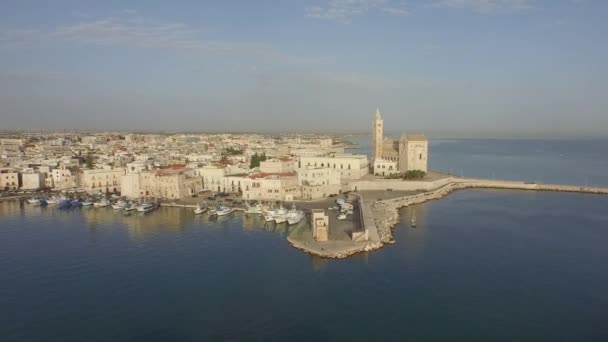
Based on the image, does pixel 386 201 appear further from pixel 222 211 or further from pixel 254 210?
pixel 222 211

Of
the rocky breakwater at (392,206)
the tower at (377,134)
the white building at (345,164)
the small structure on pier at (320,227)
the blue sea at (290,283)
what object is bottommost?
the blue sea at (290,283)

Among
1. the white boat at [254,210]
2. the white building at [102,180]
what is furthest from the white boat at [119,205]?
the white boat at [254,210]

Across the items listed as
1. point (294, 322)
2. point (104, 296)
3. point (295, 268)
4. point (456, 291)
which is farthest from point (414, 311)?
point (104, 296)

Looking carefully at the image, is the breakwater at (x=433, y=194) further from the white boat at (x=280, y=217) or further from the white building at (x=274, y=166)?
the white building at (x=274, y=166)


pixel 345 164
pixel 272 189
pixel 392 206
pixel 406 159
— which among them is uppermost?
pixel 406 159

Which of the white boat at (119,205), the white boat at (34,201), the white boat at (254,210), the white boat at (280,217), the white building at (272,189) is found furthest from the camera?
the white boat at (34,201)

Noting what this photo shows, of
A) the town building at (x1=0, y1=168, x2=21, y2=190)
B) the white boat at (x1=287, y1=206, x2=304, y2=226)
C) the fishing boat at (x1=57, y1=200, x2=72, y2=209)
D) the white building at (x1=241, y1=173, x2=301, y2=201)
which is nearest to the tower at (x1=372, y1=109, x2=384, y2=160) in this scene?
the white building at (x1=241, y1=173, x2=301, y2=201)

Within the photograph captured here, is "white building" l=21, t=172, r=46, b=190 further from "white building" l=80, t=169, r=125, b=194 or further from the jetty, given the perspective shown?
the jetty

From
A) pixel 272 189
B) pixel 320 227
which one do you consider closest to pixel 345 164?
pixel 272 189

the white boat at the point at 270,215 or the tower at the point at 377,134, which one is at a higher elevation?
the tower at the point at 377,134

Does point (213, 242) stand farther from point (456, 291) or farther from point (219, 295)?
point (456, 291)
